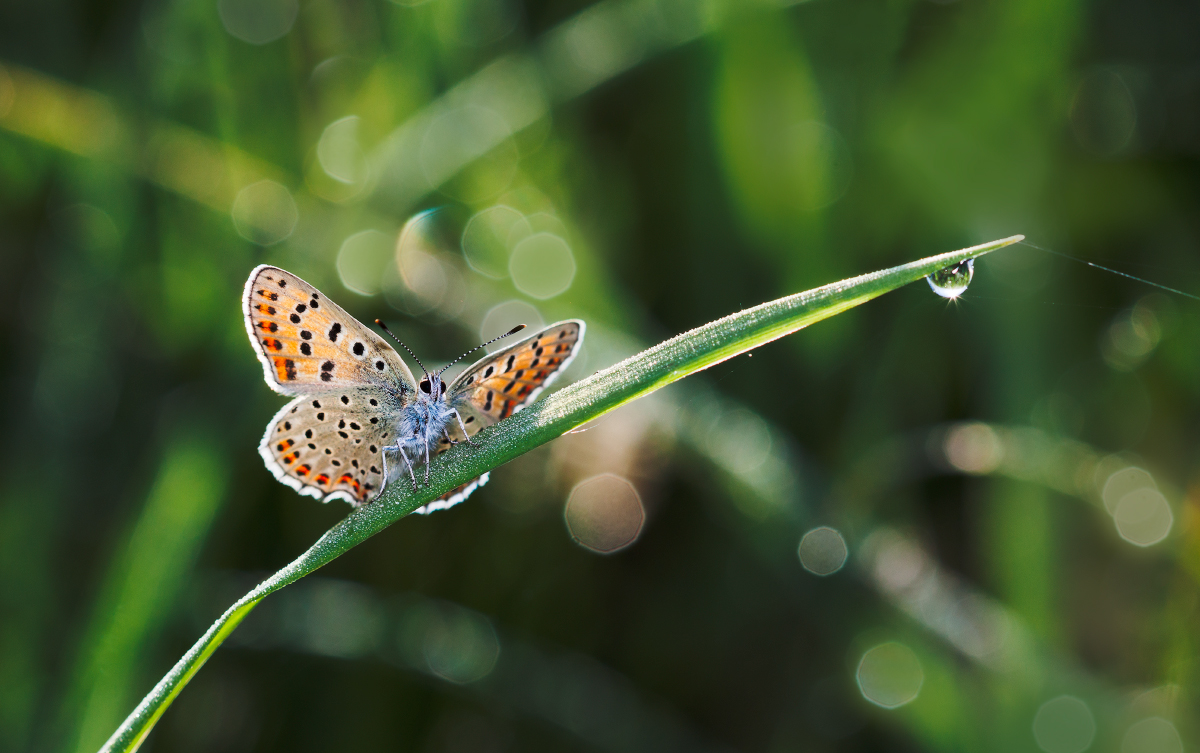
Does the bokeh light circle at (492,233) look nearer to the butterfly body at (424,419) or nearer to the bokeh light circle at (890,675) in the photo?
the butterfly body at (424,419)

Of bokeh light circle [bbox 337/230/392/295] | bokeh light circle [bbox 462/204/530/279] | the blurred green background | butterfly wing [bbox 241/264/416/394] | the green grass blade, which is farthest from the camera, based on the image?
bokeh light circle [bbox 462/204/530/279]

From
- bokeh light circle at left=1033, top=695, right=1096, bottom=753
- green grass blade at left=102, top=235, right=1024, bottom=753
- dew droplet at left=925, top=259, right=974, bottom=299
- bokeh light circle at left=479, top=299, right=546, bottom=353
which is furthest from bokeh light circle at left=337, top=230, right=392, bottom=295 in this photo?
bokeh light circle at left=1033, top=695, right=1096, bottom=753

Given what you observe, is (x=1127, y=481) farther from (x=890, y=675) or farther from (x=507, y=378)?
(x=507, y=378)

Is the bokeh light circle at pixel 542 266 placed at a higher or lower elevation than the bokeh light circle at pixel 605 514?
higher

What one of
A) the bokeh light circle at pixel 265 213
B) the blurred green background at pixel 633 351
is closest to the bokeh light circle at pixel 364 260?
the blurred green background at pixel 633 351

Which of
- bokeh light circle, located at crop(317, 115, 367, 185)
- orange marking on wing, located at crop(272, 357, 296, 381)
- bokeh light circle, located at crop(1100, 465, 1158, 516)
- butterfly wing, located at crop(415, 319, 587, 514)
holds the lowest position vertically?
orange marking on wing, located at crop(272, 357, 296, 381)

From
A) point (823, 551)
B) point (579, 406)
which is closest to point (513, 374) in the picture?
point (579, 406)

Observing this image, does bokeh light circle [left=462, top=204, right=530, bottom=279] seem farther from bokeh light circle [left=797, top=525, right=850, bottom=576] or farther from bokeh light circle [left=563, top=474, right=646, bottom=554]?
bokeh light circle [left=797, top=525, right=850, bottom=576]

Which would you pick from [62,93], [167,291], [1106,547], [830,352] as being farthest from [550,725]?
[62,93]

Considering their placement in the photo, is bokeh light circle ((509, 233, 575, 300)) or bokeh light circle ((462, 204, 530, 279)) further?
bokeh light circle ((462, 204, 530, 279))
